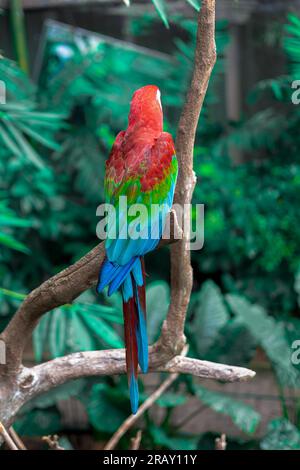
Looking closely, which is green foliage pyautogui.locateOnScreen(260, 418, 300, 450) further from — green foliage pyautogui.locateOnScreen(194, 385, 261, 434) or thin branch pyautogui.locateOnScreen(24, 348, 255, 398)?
thin branch pyautogui.locateOnScreen(24, 348, 255, 398)

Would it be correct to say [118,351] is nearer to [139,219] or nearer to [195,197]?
[139,219]

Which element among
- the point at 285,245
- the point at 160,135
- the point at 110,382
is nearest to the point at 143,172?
the point at 160,135

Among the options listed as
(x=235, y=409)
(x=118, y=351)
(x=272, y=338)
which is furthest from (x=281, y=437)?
(x=118, y=351)

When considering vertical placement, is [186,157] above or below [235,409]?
above

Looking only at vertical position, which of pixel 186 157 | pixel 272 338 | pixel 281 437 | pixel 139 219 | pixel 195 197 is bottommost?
pixel 281 437

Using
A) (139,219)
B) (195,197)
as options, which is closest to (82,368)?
(139,219)

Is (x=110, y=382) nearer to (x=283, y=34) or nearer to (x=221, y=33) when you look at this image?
(x=221, y=33)

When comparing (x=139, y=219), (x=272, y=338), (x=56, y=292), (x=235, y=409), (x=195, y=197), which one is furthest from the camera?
(x=195, y=197)

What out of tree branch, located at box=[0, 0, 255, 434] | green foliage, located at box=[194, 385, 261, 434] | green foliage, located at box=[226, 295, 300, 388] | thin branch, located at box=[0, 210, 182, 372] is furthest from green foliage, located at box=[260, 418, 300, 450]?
thin branch, located at box=[0, 210, 182, 372]

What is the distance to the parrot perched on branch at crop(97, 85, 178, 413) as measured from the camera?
1.10m

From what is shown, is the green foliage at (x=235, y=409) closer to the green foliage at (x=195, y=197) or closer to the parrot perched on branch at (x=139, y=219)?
the green foliage at (x=195, y=197)

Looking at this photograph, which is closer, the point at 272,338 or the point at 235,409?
the point at 235,409

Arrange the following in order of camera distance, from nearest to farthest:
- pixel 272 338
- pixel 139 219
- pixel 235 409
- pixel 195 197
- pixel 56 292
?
pixel 139 219
pixel 56 292
pixel 235 409
pixel 272 338
pixel 195 197

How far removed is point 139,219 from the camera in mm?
1114
